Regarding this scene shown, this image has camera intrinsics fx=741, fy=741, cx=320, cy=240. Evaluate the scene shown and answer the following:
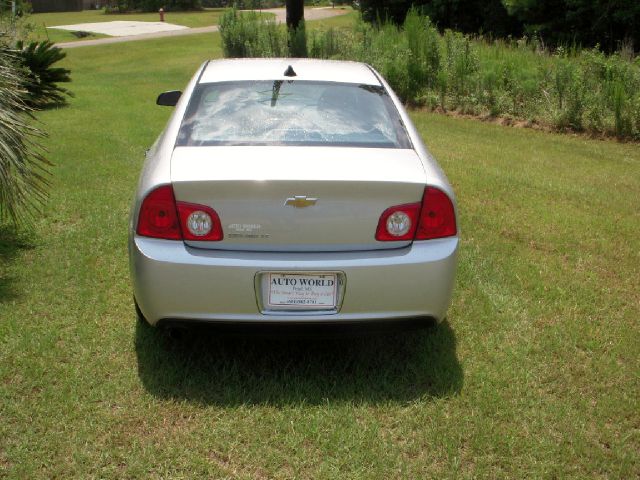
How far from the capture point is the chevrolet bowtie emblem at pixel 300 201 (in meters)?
3.42

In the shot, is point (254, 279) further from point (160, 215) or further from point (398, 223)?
point (398, 223)

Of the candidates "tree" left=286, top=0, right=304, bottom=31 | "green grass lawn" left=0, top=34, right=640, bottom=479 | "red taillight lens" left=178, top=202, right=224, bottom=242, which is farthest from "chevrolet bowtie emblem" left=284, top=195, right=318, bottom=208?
"tree" left=286, top=0, right=304, bottom=31

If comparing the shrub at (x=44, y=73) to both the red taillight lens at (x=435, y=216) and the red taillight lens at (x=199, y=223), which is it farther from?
the red taillight lens at (x=435, y=216)

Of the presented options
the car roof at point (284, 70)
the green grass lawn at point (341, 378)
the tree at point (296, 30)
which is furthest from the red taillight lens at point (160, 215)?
the tree at point (296, 30)

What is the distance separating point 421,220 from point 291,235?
64 centimetres

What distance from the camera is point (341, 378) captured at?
12.7 feet

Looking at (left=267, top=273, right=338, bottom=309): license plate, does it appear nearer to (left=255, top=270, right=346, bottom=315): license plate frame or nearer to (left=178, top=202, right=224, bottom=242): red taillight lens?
(left=255, top=270, right=346, bottom=315): license plate frame

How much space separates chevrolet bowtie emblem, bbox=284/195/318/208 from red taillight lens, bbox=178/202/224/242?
1.13 feet

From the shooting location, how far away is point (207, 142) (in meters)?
3.80

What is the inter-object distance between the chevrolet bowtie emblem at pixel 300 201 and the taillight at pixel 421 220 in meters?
0.35

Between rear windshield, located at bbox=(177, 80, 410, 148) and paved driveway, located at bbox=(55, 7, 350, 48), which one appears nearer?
rear windshield, located at bbox=(177, 80, 410, 148)

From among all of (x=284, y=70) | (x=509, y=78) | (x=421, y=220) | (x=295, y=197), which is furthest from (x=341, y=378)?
(x=509, y=78)

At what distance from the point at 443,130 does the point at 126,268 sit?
304 inches

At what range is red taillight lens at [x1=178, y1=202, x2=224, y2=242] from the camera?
3.45 metres
